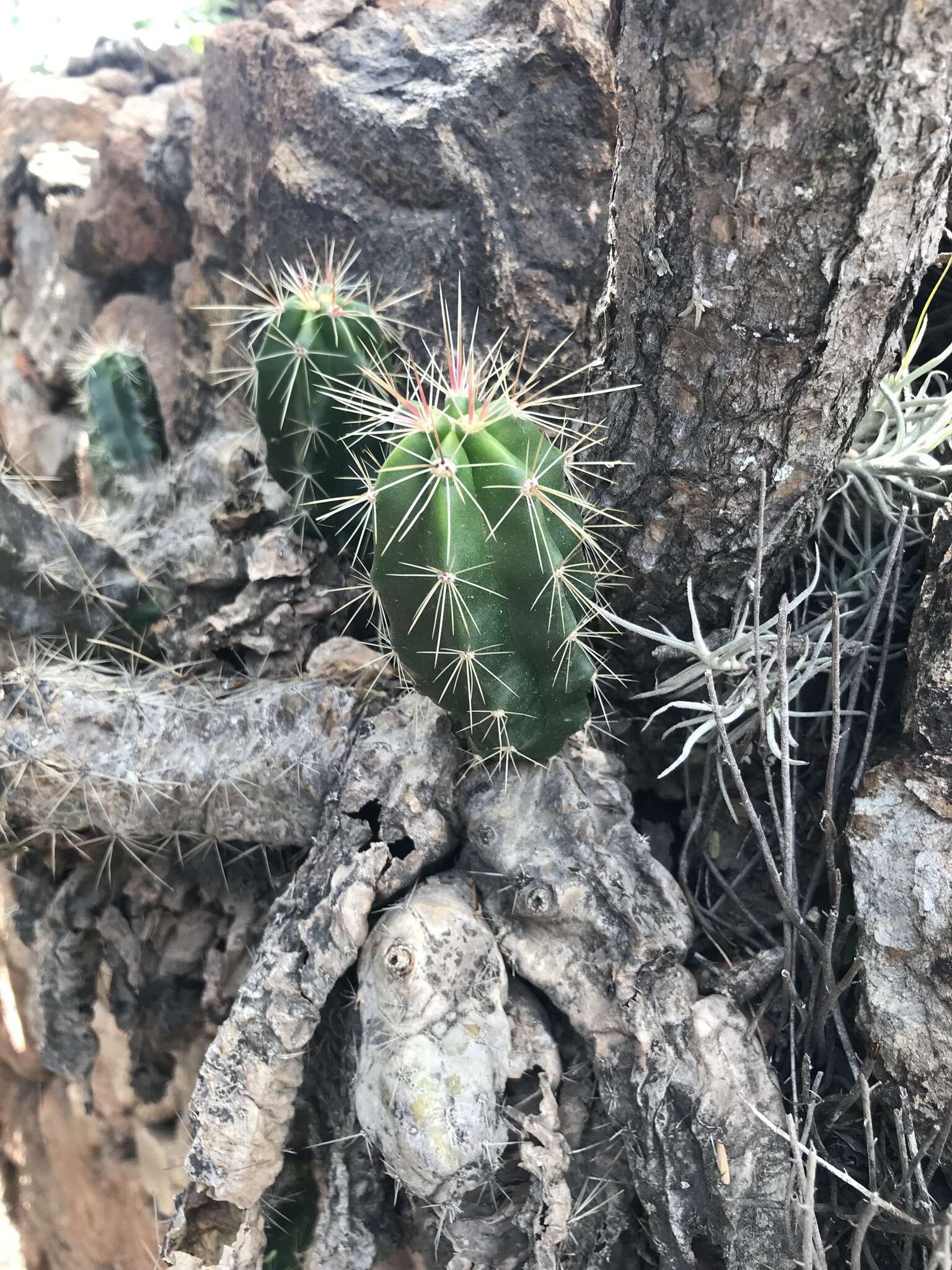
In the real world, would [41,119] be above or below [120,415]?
above

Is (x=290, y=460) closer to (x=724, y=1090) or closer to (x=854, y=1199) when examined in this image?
(x=724, y=1090)

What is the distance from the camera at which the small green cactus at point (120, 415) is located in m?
2.79

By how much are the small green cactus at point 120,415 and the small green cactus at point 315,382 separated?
35.4 inches

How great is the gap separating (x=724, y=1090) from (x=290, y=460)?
1614 mm

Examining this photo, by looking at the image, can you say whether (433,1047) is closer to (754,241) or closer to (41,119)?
(754,241)

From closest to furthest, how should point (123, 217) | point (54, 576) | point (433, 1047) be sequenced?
1. point (433, 1047)
2. point (54, 576)
3. point (123, 217)

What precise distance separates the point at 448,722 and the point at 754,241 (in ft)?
3.42


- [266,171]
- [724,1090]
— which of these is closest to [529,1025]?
[724,1090]

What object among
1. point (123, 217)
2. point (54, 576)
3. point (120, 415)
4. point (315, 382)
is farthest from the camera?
point (123, 217)

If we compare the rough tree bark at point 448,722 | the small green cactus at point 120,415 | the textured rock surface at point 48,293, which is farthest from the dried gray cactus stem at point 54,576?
the textured rock surface at point 48,293

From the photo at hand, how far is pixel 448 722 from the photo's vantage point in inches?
71.8

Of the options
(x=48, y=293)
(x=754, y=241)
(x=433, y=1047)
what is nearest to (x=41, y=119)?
(x=48, y=293)

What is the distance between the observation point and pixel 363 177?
249 centimetres

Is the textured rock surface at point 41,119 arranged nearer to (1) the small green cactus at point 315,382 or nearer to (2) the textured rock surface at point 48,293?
(2) the textured rock surface at point 48,293
